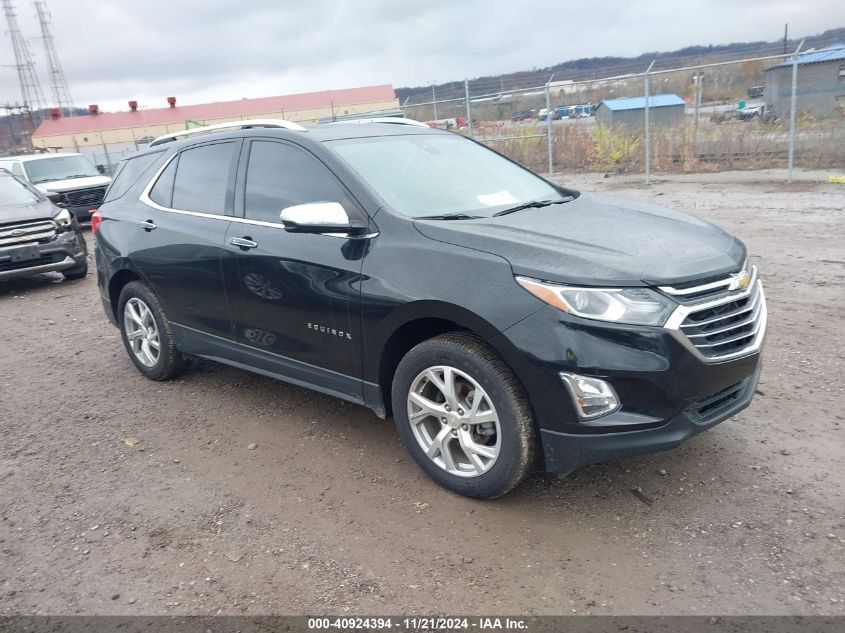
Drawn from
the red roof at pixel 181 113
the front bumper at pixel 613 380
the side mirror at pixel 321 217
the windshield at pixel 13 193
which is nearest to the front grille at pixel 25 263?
the windshield at pixel 13 193

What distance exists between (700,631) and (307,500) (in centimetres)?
194

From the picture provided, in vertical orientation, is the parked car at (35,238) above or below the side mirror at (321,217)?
below

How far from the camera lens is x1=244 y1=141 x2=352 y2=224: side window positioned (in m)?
3.90

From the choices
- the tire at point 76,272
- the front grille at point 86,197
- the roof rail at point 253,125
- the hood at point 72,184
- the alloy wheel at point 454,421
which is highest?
the roof rail at point 253,125

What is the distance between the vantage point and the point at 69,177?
53.8ft

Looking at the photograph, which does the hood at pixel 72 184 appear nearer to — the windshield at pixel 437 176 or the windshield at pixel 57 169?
the windshield at pixel 57 169

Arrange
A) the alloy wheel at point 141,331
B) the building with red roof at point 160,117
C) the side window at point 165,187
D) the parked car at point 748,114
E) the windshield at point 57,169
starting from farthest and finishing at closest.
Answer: the building with red roof at point 160,117 < the windshield at point 57,169 < the parked car at point 748,114 < the alloy wheel at point 141,331 < the side window at point 165,187

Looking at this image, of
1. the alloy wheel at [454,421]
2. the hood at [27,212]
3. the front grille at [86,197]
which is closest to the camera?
the alloy wheel at [454,421]

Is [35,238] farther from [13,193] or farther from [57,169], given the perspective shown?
[57,169]

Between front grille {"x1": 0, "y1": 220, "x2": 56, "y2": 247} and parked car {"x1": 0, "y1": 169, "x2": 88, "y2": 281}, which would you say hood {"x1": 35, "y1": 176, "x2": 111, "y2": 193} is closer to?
parked car {"x1": 0, "y1": 169, "x2": 88, "y2": 281}

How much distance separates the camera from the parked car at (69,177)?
15391mm

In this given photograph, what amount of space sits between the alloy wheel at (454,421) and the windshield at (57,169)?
15.7m

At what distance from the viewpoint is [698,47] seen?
30312 mm

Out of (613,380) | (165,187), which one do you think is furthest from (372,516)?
(165,187)
